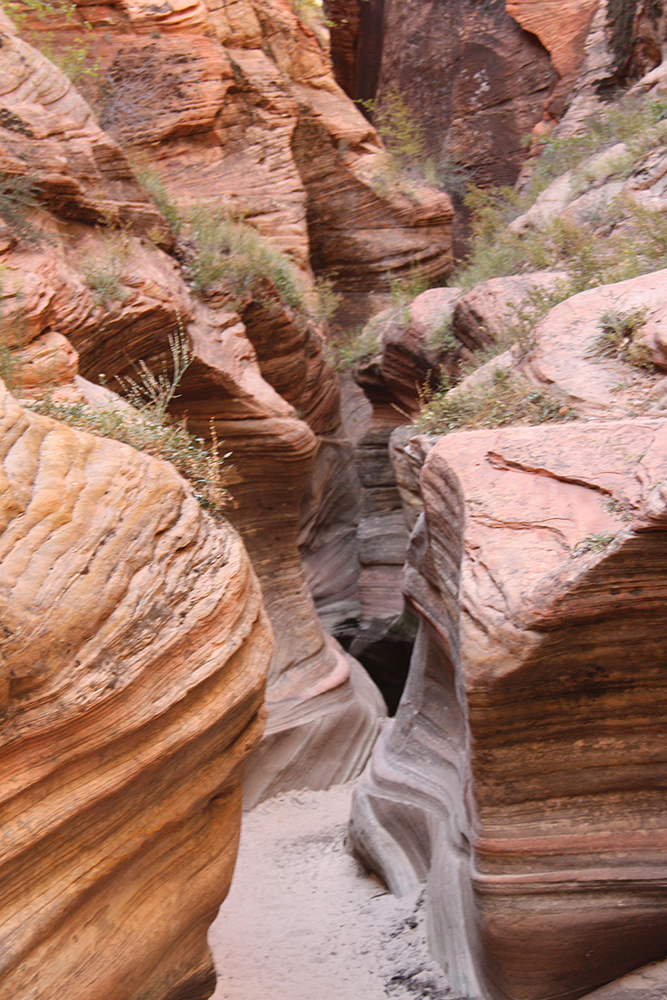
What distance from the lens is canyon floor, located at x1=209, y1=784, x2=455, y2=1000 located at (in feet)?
15.5

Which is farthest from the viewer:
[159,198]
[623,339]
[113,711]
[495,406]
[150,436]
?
[159,198]

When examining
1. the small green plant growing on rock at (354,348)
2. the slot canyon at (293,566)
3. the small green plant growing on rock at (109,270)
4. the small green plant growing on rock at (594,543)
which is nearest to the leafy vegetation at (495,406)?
the slot canyon at (293,566)

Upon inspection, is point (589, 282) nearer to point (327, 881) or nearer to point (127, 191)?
point (127, 191)

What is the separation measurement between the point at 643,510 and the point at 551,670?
899 millimetres

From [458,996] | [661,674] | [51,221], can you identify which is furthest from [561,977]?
[51,221]

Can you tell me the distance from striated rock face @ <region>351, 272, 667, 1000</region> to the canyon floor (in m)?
0.50

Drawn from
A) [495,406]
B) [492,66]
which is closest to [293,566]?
[495,406]

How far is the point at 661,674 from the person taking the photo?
350cm

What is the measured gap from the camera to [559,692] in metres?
3.58

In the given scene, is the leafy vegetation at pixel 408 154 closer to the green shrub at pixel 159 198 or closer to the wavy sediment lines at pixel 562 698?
the green shrub at pixel 159 198

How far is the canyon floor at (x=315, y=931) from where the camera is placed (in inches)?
186

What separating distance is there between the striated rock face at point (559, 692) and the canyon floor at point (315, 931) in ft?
1.64

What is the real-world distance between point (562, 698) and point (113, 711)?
204cm

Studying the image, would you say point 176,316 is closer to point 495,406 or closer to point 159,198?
point 159,198
